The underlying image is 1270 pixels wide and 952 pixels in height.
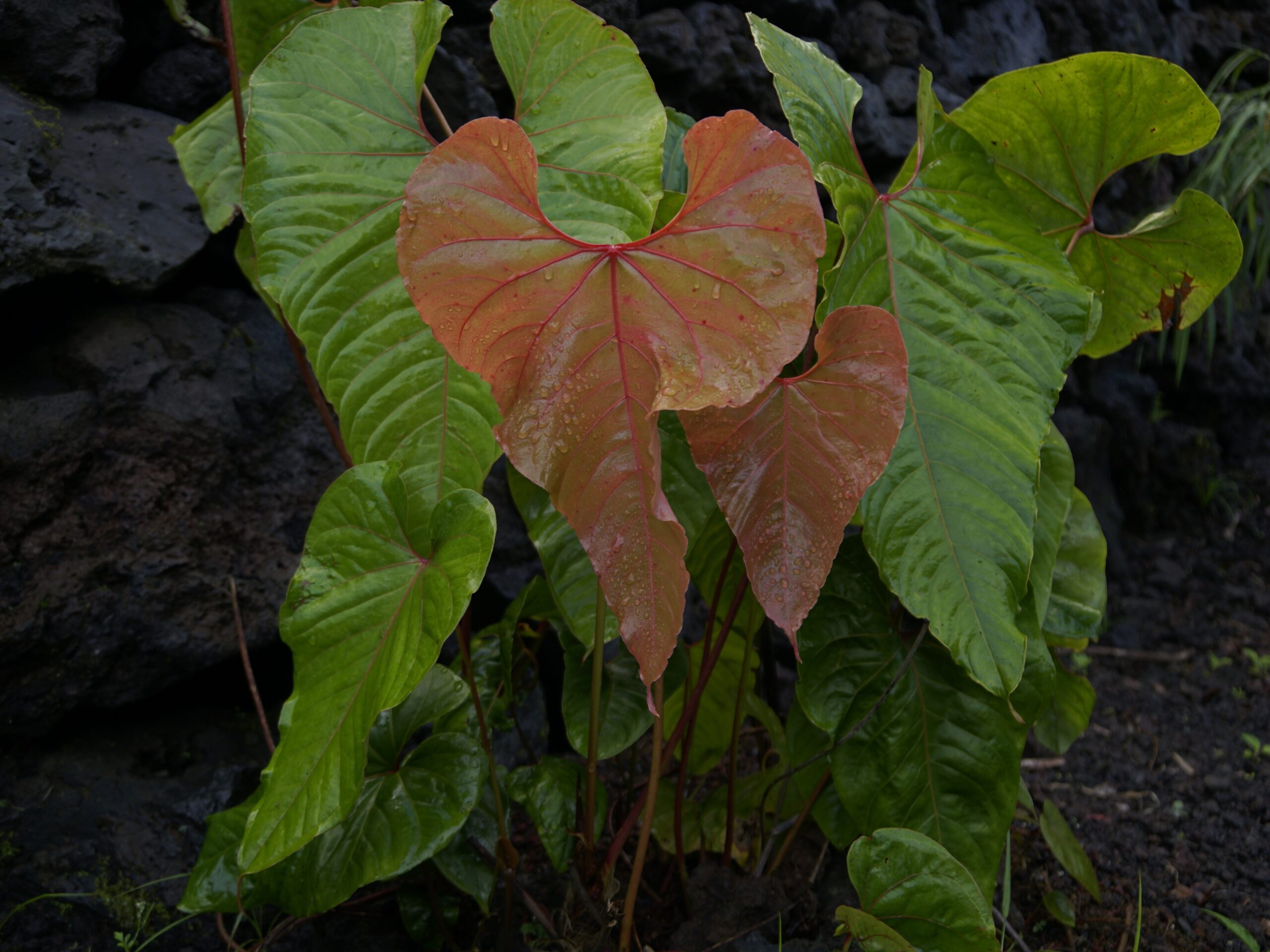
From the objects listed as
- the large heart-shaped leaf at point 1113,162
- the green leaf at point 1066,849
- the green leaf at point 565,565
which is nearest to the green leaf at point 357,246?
the green leaf at point 565,565

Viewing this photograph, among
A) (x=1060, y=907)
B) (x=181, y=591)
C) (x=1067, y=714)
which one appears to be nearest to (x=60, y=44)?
(x=181, y=591)

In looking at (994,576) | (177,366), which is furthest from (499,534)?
(994,576)

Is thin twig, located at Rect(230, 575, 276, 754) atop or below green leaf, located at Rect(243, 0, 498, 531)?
below

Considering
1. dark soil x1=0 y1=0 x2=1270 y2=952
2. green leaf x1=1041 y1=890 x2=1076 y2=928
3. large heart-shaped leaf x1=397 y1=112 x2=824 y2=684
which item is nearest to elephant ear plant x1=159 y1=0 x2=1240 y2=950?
large heart-shaped leaf x1=397 y1=112 x2=824 y2=684

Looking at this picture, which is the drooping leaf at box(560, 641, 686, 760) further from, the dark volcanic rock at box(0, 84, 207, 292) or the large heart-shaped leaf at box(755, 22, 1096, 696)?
the dark volcanic rock at box(0, 84, 207, 292)

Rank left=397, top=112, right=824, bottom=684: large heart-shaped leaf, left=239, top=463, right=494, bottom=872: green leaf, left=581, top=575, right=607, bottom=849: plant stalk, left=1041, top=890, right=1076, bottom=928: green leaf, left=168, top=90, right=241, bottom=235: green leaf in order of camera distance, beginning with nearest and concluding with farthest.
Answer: left=397, top=112, right=824, bottom=684: large heart-shaped leaf, left=239, top=463, right=494, bottom=872: green leaf, left=581, top=575, right=607, bottom=849: plant stalk, left=168, top=90, right=241, bottom=235: green leaf, left=1041, top=890, right=1076, bottom=928: green leaf

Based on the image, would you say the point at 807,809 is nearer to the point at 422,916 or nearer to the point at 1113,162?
the point at 422,916

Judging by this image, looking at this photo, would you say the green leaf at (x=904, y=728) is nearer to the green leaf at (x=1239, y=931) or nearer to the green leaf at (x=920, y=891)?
the green leaf at (x=920, y=891)
